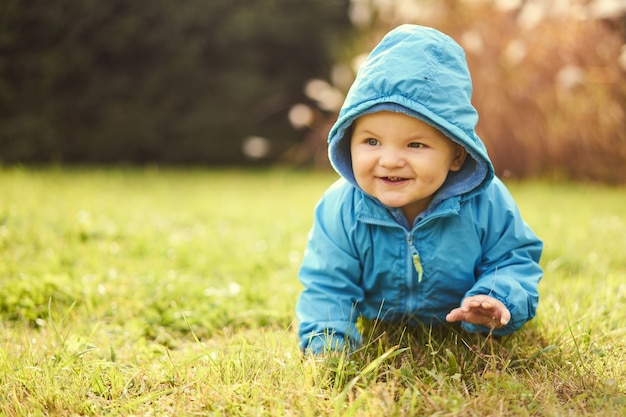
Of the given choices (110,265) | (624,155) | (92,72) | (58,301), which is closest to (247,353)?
(58,301)

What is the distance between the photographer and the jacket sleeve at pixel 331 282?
2.22 metres

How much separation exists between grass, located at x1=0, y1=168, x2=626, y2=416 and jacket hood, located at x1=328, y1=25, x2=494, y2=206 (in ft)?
2.37

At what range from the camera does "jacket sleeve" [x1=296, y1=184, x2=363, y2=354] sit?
222cm

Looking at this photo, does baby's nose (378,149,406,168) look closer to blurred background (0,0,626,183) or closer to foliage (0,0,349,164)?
blurred background (0,0,626,183)

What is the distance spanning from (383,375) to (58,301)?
62.7 inches

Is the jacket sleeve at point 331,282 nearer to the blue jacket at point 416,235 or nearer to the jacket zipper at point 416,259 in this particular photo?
the blue jacket at point 416,235

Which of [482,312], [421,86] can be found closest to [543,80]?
[421,86]

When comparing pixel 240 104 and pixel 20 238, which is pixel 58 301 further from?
pixel 240 104

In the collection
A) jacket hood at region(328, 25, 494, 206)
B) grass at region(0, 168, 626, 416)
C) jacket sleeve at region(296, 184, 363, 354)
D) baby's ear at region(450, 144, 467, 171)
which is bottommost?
grass at region(0, 168, 626, 416)

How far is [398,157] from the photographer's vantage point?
83.5 inches

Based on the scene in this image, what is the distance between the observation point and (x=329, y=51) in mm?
8180

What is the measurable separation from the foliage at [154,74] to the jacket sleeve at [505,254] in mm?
6107

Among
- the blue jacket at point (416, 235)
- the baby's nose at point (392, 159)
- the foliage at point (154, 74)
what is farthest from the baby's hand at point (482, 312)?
the foliage at point (154, 74)

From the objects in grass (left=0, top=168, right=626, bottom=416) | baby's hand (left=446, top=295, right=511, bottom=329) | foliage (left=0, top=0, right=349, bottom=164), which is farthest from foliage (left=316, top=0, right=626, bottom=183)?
baby's hand (left=446, top=295, right=511, bottom=329)
